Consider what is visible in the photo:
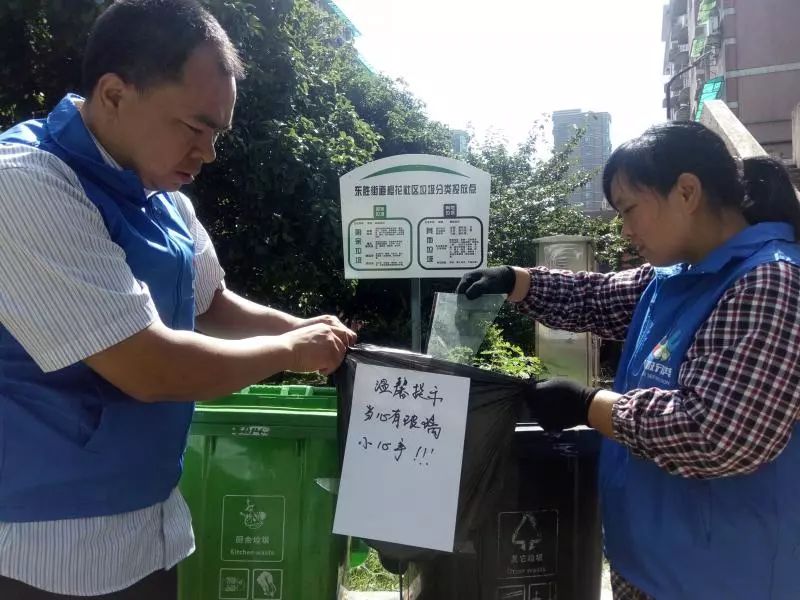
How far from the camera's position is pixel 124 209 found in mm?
1318

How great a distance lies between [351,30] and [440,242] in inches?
241

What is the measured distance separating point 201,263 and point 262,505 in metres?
0.72

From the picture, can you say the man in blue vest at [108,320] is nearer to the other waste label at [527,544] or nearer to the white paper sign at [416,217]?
the other waste label at [527,544]

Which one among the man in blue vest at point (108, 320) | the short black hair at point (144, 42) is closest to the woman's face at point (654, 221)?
the man in blue vest at point (108, 320)

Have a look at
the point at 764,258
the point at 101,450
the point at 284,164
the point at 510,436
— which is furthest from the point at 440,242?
the point at 101,450

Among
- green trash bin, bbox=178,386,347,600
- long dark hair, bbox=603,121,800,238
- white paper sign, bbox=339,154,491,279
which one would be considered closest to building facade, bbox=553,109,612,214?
white paper sign, bbox=339,154,491,279

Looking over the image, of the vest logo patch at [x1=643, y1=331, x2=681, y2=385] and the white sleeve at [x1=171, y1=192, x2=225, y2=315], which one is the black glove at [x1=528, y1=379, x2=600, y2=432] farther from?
the white sleeve at [x1=171, y1=192, x2=225, y2=315]

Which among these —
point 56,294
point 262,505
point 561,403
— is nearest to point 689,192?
point 561,403

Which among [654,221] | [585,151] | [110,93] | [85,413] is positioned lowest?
[85,413]

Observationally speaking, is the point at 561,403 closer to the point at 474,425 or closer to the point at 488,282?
the point at 474,425

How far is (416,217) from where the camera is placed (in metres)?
3.73

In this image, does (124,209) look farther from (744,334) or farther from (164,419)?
(744,334)

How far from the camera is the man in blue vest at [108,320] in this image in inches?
45.2

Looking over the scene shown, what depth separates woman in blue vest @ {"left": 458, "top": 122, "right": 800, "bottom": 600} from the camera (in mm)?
1298
